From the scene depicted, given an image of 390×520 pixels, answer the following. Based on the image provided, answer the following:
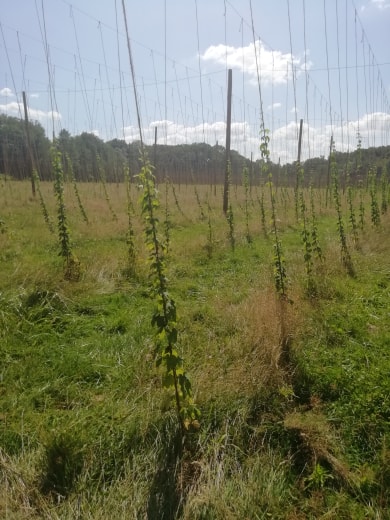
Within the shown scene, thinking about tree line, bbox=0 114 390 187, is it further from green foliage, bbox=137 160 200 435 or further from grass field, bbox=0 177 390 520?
green foliage, bbox=137 160 200 435

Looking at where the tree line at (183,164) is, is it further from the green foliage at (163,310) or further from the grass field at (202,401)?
the green foliage at (163,310)

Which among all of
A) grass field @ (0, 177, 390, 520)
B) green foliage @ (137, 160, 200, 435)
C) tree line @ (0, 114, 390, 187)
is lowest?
grass field @ (0, 177, 390, 520)

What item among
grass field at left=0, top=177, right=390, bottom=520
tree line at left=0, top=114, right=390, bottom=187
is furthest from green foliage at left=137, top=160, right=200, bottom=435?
tree line at left=0, top=114, right=390, bottom=187

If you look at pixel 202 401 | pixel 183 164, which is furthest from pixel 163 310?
pixel 183 164

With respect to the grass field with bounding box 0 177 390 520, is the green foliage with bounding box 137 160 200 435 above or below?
above

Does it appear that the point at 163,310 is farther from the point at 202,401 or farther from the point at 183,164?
the point at 183,164

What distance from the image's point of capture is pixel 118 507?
6.41 feet

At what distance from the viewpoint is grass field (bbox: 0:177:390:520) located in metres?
2.02

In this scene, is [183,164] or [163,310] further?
[183,164]

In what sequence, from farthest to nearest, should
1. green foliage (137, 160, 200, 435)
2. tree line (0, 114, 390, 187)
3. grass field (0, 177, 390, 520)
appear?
tree line (0, 114, 390, 187), green foliage (137, 160, 200, 435), grass field (0, 177, 390, 520)

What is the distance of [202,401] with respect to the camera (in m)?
2.66

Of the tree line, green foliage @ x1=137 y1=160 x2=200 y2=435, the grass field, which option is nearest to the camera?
the grass field

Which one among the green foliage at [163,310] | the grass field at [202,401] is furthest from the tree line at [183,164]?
the green foliage at [163,310]

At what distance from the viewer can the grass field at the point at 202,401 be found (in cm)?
202
